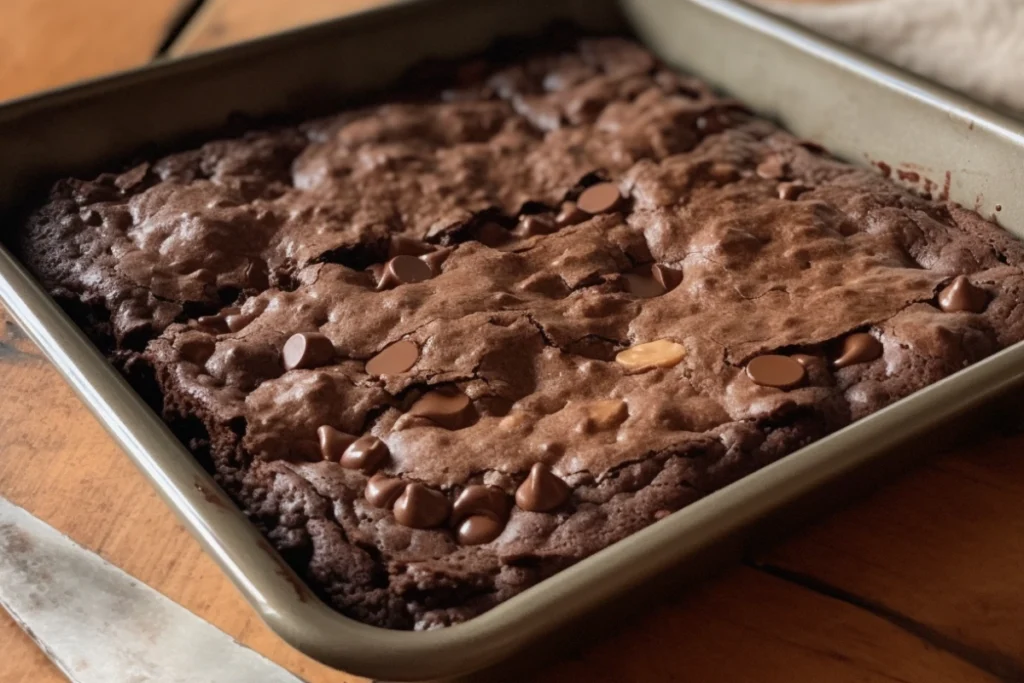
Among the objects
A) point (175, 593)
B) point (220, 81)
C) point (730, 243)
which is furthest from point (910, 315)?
point (220, 81)

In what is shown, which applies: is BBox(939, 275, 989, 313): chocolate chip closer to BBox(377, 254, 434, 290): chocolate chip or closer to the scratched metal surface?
BBox(377, 254, 434, 290): chocolate chip

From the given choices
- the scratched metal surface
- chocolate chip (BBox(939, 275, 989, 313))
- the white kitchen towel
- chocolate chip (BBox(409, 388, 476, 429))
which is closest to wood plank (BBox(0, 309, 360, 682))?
the scratched metal surface

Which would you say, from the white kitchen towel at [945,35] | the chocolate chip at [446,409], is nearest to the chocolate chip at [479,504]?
the chocolate chip at [446,409]

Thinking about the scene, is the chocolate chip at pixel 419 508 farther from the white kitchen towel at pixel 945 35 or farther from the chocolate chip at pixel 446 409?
the white kitchen towel at pixel 945 35

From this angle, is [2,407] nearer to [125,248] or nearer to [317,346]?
[125,248]

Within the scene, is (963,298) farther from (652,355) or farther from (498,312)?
(498,312)

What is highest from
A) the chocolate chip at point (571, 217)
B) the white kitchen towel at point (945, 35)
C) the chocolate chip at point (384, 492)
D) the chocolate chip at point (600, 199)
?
the white kitchen towel at point (945, 35)
